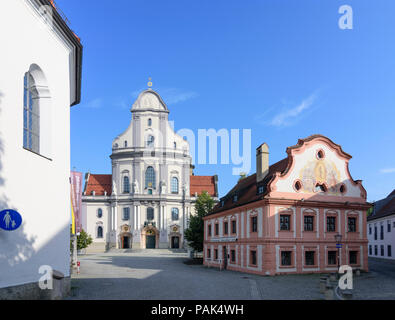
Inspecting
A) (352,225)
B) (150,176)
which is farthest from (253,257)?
(150,176)

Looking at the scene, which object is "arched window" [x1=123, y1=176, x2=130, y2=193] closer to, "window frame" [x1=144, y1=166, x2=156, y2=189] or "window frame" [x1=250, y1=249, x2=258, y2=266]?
"window frame" [x1=144, y1=166, x2=156, y2=189]

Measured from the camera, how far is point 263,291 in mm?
21312

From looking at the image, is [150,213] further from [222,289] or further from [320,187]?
[222,289]

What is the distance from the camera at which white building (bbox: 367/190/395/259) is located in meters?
48.2

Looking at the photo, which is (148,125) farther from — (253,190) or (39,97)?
(39,97)

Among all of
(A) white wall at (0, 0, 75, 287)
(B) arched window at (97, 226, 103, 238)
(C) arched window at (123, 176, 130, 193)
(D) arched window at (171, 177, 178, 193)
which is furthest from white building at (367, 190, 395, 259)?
(B) arched window at (97, 226, 103, 238)

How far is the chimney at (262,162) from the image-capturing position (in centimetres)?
3684

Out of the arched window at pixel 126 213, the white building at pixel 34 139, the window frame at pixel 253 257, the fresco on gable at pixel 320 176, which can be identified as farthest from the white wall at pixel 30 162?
the arched window at pixel 126 213

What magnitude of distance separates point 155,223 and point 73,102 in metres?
49.7

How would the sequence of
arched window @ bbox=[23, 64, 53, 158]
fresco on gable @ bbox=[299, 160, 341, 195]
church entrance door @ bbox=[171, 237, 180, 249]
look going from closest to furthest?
arched window @ bbox=[23, 64, 53, 158]
fresco on gable @ bbox=[299, 160, 341, 195]
church entrance door @ bbox=[171, 237, 180, 249]

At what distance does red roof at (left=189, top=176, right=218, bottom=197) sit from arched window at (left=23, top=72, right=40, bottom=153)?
5961cm

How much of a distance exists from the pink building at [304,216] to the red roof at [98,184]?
4332cm

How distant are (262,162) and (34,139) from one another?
23.9 m

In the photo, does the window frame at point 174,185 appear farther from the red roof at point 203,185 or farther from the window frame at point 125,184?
the window frame at point 125,184
